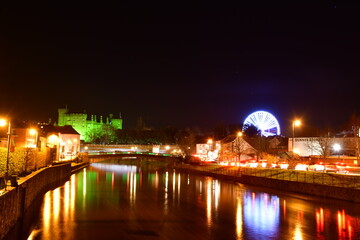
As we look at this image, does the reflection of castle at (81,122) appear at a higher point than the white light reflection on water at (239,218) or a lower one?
higher

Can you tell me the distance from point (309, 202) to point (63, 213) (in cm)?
2088

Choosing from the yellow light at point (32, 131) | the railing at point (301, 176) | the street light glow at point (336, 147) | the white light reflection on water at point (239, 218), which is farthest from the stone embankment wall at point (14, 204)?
the street light glow at point (336, 147)

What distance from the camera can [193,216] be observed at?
2952 cm

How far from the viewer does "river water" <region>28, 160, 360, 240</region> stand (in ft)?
76.7

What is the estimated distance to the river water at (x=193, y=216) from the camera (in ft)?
76.7

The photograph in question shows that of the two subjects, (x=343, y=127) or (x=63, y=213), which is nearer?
(x=63, y=213)

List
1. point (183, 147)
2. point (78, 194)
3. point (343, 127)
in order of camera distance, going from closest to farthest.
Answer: point (78, 194)
point (343, 127)
point (183, 147)

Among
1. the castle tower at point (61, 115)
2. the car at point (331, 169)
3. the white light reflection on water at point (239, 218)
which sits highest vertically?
the castle tower at point (61, 115)

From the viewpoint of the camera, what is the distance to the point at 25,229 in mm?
23531

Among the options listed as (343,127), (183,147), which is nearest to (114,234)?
(343,127)

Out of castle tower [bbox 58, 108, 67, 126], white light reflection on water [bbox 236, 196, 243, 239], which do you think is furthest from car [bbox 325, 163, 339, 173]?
castle tower [bbox 58, 108, 67, 126]

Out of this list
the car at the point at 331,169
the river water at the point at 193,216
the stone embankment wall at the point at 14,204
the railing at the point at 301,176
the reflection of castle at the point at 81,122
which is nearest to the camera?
the stone embankment wall at the point at 14,204

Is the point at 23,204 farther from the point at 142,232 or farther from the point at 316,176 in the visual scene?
the point at 316,176

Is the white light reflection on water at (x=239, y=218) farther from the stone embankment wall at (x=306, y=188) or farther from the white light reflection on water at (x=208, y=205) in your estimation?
the stone embankment wall at (x=306, y=188)
